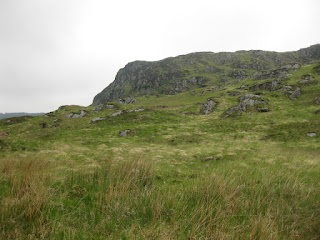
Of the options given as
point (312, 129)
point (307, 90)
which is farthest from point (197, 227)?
point (307, 90)

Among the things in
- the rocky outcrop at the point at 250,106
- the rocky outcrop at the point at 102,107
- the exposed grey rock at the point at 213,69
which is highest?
the exposed grey rock at the point at 213,69

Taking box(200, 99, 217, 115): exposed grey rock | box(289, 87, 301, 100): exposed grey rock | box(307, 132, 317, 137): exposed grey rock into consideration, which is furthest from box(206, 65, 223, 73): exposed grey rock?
box(307, 132, 317, 137): exposed grey rock

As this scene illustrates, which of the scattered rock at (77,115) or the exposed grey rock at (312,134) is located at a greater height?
the scattered rock at (77,115)

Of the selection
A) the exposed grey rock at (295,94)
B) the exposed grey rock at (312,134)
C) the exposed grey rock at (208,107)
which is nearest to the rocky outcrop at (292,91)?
the exposed grey rock at (295,94)

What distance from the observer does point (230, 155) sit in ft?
55.5

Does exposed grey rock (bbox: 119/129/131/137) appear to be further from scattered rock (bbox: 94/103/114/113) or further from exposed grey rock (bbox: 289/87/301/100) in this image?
exposed grey rock (bbox: 289/87/301/100)

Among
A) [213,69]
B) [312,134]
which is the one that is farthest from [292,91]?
[213,69]

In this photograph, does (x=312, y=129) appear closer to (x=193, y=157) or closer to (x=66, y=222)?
(x=193, y=157)

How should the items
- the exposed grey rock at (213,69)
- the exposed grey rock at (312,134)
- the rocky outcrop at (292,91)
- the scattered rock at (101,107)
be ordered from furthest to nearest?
the exposed grey rock at (213,69), the scattered rock at (101,107), the rocky outcrop at (292,91), the exposed grey rock at (312,134)

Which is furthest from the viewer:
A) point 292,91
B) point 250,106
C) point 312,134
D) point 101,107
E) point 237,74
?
point 237,74

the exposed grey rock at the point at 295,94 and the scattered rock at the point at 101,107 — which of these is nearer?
the exposed grey rock at the point at 295,94

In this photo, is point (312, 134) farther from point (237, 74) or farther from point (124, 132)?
point (237, 74)

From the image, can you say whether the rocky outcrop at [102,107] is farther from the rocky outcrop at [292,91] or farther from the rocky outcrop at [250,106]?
the rocky outcrop at [292,91]

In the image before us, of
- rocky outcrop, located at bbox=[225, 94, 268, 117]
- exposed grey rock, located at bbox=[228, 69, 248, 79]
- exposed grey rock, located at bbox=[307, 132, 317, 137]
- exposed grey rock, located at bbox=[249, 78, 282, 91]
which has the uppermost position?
exposed grey rock, located at bbox=[228, 69, 248, 79]
